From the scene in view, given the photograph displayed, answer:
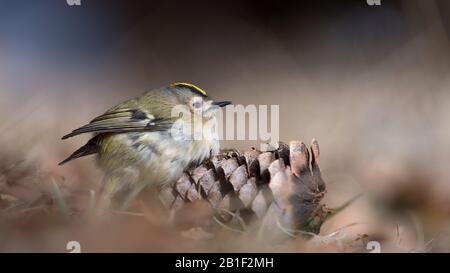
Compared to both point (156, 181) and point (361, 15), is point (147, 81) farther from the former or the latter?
point (361, 15)

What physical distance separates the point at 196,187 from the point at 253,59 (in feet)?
0.84

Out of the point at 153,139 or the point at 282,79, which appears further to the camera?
the point at 282,79

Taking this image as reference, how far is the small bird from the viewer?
0.70 meters

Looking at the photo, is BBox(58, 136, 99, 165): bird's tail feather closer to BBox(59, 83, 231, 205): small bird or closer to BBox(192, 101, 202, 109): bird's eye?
BBox(59, 83, 231, 205): small bird

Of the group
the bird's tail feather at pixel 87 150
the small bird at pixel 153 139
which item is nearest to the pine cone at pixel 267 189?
the small bird at pixel 153 139

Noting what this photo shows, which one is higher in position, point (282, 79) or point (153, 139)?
point (282, 79)

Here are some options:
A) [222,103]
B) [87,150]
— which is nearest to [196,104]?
[222,103]

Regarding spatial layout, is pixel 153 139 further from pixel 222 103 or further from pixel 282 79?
pixel 282 79

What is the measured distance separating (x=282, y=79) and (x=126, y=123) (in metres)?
0.26

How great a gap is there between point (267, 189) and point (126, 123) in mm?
214

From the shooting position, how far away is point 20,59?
79 centimetres

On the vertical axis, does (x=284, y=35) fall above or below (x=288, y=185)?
above

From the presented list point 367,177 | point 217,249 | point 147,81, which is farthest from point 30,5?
point 367,177

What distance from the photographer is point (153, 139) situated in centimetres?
71
